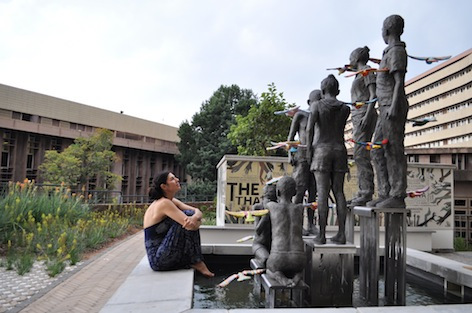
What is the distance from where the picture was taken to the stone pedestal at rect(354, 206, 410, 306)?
13.2ft

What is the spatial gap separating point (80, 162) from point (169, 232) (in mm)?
24563

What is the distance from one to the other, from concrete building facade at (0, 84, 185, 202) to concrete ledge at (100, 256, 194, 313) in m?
19.5

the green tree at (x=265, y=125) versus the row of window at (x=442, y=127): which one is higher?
the row of window at (x=442, y=127)

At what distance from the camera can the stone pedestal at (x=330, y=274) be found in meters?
3.94

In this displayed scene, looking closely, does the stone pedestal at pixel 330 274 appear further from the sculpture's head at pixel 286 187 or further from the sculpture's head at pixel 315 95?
the sculpture's head at pixel 315 95

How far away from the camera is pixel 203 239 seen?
9.16 metres

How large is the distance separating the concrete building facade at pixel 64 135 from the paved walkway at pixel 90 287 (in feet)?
53.2

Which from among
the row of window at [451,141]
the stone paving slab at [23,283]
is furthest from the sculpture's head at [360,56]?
the row of window at [451,141]

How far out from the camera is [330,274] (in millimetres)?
3965

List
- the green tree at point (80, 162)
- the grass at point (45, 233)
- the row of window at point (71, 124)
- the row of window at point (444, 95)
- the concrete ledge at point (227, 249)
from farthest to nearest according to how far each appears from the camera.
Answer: the row of window at point (444, 95) → the row of window at point (71, 124) → the green tree at point (80, 162) → the grass at point (45, 233) → the concrete ledge at point (227, 249)

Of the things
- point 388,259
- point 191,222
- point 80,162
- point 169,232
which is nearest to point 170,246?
point 169,232

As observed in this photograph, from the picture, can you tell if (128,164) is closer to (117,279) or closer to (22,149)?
(22,149)

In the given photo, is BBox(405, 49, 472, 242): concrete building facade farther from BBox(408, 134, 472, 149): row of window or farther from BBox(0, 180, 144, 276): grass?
BBox(0, 180, 144, 276): grass

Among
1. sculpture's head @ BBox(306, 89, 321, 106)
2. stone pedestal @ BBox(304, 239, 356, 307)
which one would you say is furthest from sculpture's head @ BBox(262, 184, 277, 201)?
sculpture's head @ BBox(306, 89, 321, 106)
